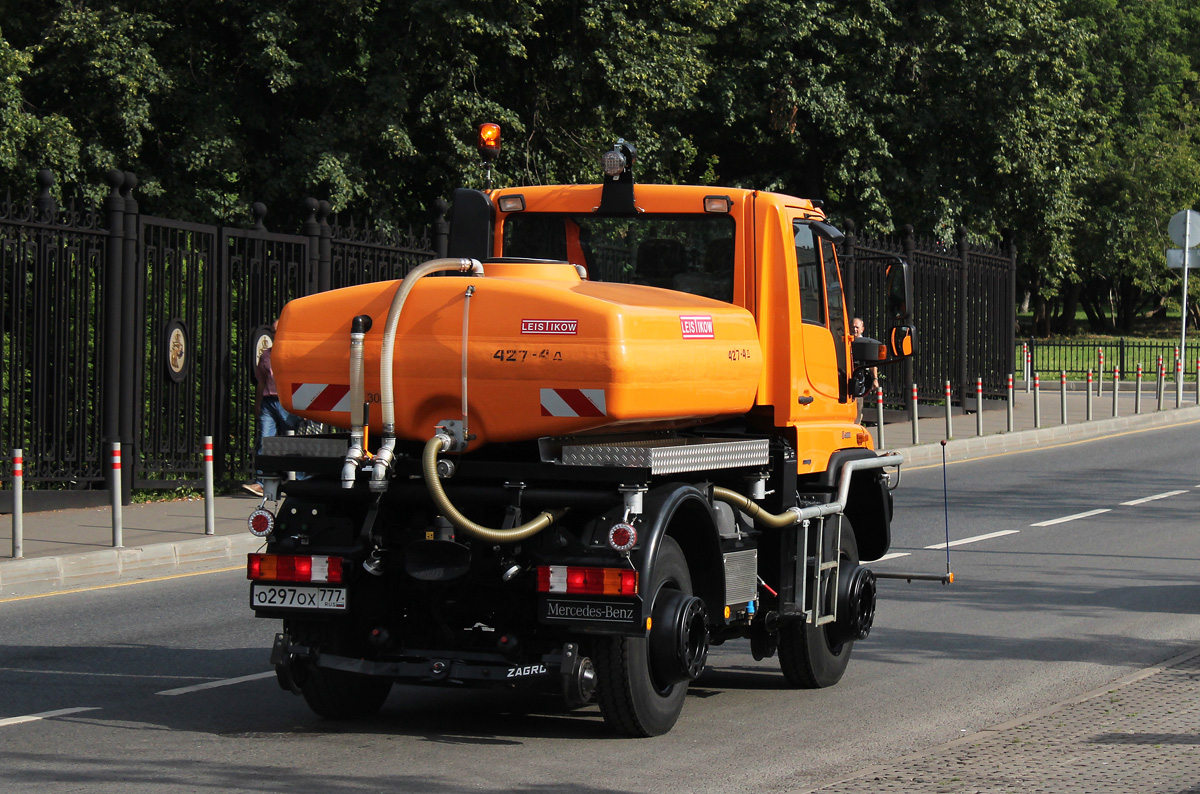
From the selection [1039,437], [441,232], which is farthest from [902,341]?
[1039,437]

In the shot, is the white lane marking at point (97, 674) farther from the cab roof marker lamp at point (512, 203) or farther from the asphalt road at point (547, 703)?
the cab roof marker lamp at point (512, 203)

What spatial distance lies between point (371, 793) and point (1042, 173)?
3714 cm

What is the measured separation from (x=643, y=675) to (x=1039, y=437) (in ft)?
67.8

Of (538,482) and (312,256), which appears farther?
(312,256)

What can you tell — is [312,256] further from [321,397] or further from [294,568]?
[294,568]

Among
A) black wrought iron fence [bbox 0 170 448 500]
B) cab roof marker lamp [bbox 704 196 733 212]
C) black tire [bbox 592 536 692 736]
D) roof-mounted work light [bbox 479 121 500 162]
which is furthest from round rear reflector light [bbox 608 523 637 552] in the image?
black wrought iron fence [bbox 0 170 448 500]

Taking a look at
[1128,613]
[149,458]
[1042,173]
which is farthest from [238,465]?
[1042,173]

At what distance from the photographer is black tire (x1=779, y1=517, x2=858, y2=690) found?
8.02m

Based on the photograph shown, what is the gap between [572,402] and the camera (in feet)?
21.3

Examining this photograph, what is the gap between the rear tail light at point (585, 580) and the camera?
635 centimetres

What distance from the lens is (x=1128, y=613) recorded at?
411 inches

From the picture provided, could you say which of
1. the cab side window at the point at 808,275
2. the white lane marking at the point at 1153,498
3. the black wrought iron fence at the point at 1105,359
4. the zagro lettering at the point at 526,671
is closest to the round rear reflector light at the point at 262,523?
the zagro lettering at the point at 526,671

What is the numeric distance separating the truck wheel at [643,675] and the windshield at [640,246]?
168 cm

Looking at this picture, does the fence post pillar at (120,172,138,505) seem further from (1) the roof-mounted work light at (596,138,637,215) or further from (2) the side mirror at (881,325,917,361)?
(2) the side mirror at (881,325,917,361)
